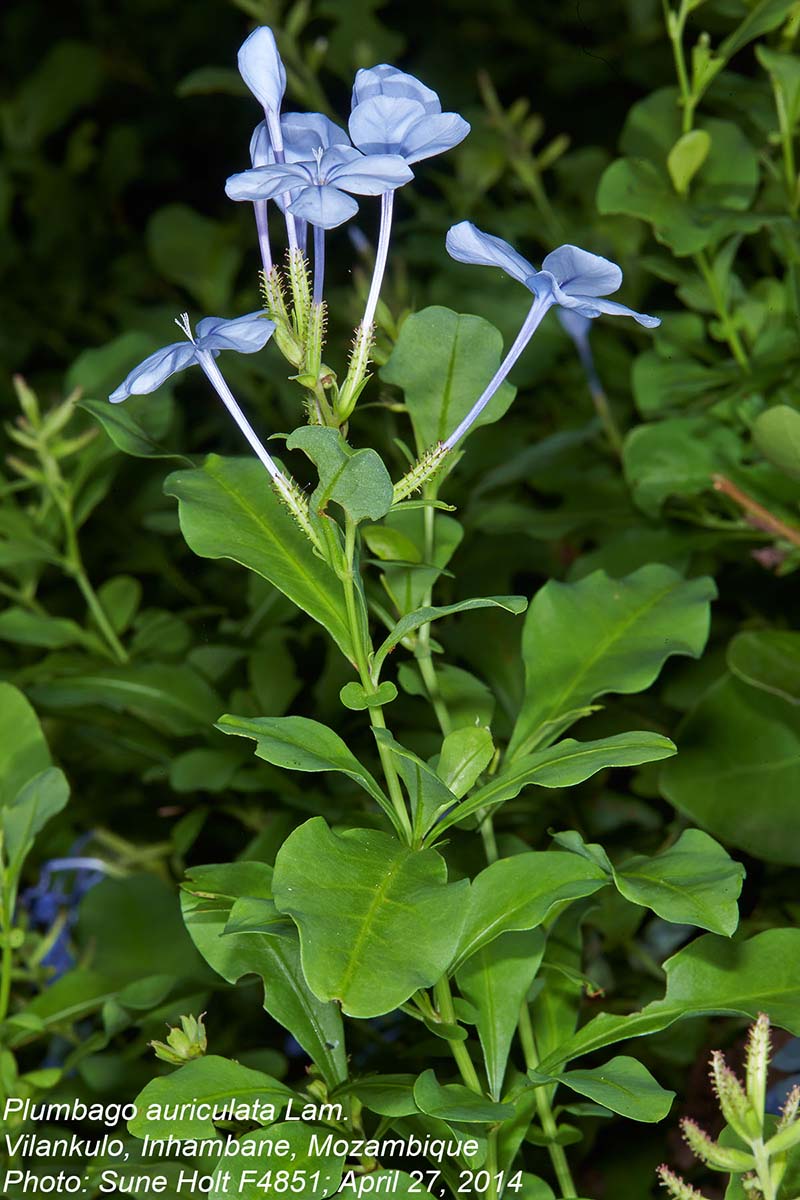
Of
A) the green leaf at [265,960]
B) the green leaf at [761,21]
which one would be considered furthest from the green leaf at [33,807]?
the green leaf at [761,21]

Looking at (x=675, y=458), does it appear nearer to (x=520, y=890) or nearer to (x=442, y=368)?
(x=442, y=368)

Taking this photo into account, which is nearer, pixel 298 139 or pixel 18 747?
pixel 298 139

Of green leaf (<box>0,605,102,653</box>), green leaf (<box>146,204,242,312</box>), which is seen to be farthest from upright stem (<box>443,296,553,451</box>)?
green leaf (<box>146,204,242,312</box>)

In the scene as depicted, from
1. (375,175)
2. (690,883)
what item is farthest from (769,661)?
(375,175)

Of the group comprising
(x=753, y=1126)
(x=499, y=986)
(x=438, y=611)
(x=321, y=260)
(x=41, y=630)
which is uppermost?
(x=321, y=260)

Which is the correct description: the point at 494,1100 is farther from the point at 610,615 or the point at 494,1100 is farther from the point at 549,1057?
the point at 610,615

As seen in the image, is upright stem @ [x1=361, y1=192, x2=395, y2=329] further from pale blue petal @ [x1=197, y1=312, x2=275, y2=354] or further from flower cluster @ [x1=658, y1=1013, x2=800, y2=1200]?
flower cluster @ [x1=658, y1=1013, x2=800, y2=1200]

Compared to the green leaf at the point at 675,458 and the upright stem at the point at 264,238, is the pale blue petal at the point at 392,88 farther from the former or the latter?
the green leaf at the point at 675,458
